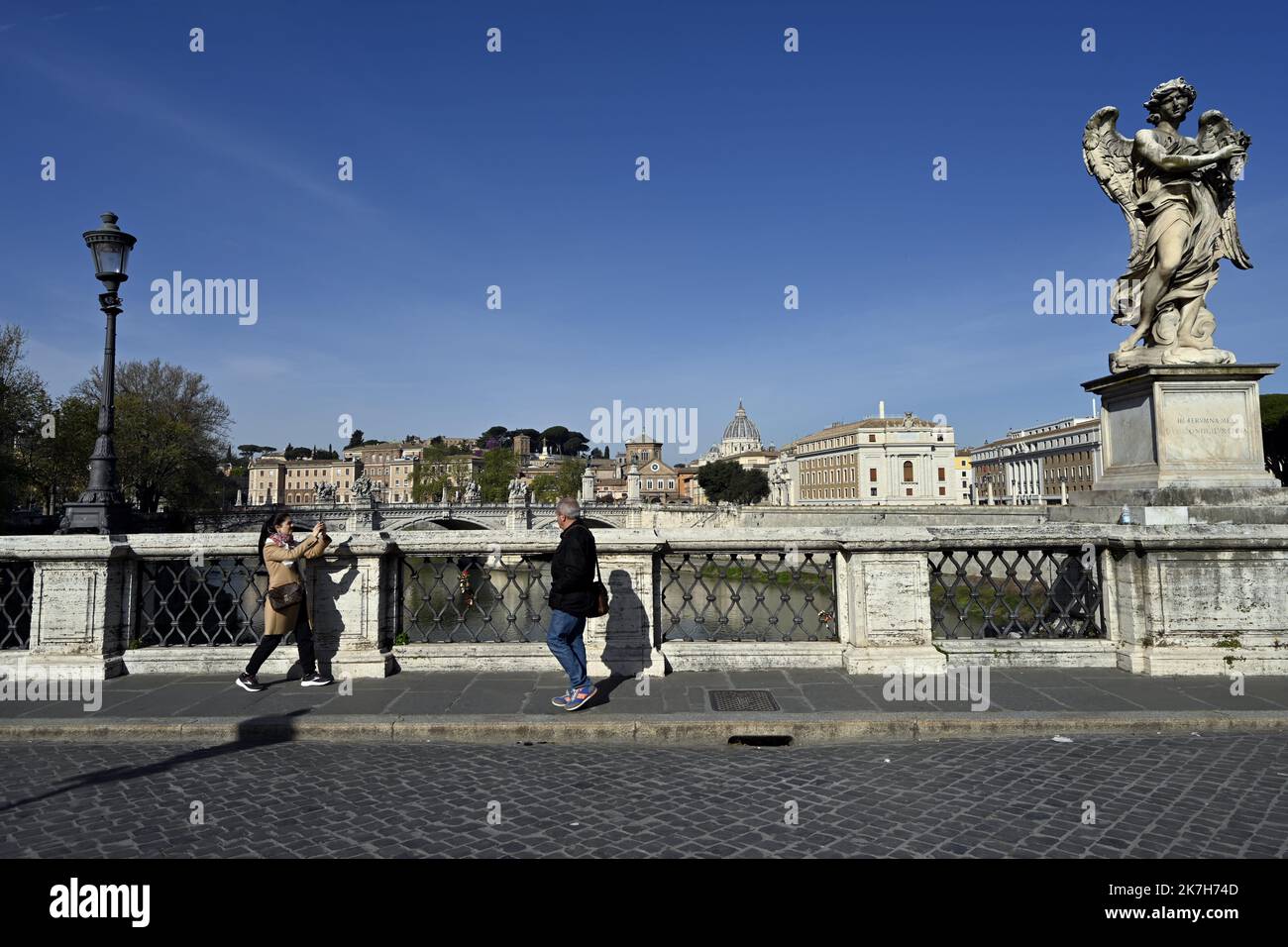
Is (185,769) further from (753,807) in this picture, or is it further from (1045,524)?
(1045,524)

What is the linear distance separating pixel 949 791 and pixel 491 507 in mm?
59479

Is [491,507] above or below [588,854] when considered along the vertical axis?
above

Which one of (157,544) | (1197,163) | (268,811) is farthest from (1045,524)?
(157,544)

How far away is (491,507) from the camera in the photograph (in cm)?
6194

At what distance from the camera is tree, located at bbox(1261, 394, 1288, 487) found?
5036 centimetres

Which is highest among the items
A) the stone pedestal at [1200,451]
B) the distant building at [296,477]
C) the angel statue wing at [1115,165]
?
the distant building at [296,477]

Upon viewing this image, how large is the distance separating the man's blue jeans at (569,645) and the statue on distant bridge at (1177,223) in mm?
5757

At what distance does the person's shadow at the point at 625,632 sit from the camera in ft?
21.7

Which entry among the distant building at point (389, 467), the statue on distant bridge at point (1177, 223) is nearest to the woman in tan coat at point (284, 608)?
the statue on distant bridge at point (1177, 223)

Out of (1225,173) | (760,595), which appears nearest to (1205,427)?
(1225,173)

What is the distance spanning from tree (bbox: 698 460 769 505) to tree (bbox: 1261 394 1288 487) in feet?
188

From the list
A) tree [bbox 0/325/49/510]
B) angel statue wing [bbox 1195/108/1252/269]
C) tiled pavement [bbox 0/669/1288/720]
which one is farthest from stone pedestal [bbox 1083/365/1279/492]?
tree [bbox 0/325/49/510]

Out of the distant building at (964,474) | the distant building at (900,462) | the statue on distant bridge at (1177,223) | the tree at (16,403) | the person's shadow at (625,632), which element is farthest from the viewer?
→ the distant building at (964,474)

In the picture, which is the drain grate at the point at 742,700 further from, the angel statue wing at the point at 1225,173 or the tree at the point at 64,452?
the tree at the point at 64,452
